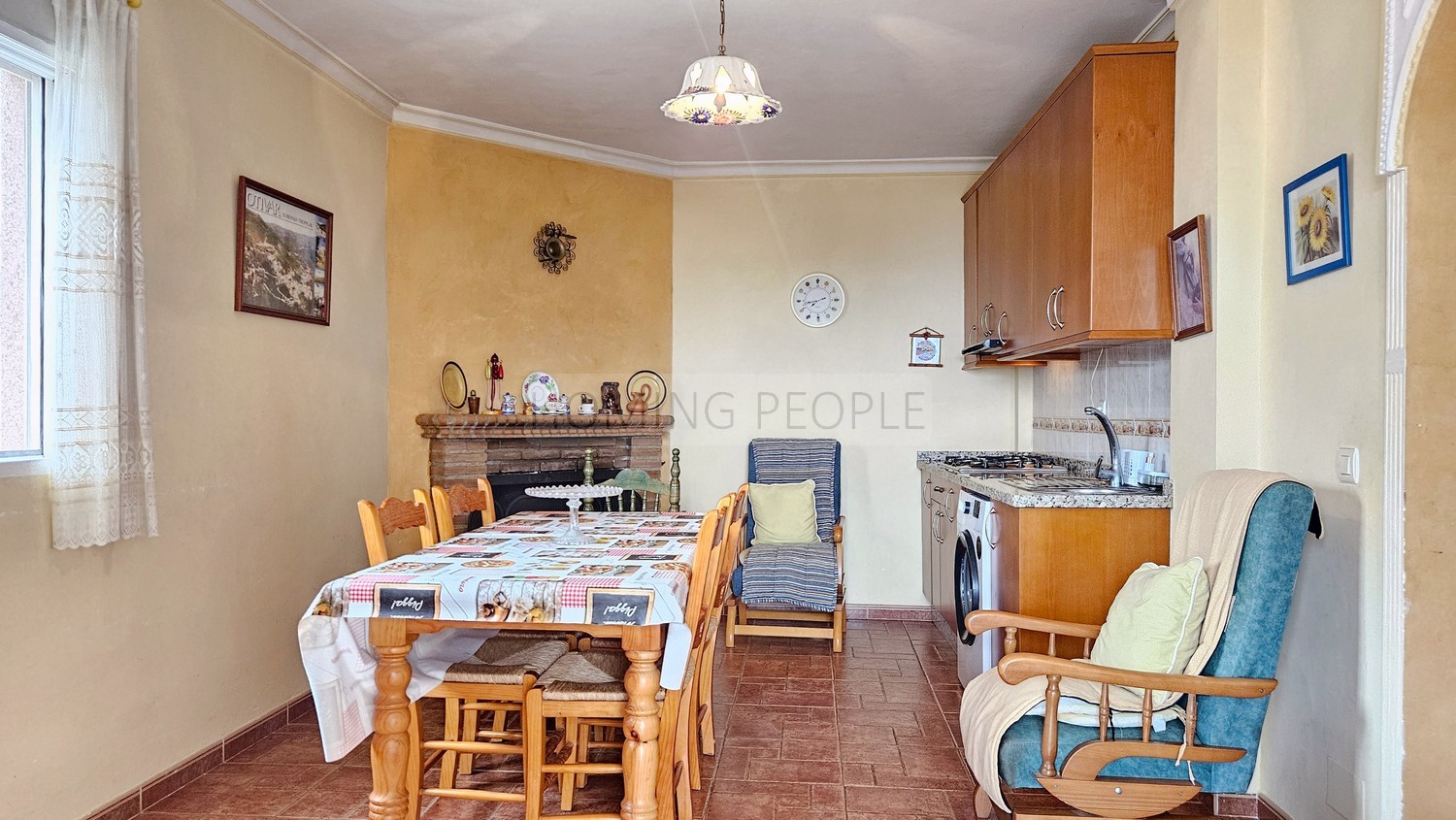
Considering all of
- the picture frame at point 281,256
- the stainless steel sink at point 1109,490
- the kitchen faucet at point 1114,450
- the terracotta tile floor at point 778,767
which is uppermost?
the picture frame at point 281,256

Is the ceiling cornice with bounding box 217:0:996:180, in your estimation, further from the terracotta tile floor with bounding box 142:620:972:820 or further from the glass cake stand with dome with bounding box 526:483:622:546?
the terracotta tile floor with bounding box 142:620:972:820

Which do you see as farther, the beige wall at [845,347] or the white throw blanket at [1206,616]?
the beige wall at [845,347]

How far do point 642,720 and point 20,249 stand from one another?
211 cm

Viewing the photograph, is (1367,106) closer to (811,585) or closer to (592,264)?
(811,585)

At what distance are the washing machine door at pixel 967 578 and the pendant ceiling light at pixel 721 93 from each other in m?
1.92

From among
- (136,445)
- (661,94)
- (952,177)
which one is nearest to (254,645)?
(136,445)

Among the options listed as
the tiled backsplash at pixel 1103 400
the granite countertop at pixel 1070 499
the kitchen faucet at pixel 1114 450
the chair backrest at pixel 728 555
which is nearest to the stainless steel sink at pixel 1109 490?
the granite countertop at pixel 1070 499

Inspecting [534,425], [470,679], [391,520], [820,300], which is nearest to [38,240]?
[391,520]

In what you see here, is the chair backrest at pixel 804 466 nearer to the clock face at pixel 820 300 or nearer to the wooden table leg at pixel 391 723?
the clock face at pixel 820 300

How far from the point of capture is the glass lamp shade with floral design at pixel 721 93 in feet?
8.79

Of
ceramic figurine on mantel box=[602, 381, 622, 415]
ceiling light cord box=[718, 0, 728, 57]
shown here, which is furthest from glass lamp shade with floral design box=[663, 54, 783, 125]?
ceramic figurine on mantel box=[602, 381, 622, 415]

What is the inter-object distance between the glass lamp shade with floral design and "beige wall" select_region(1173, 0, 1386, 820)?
4.49ft

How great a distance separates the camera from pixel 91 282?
248 centimetres

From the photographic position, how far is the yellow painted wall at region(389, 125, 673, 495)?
4.64 meters
